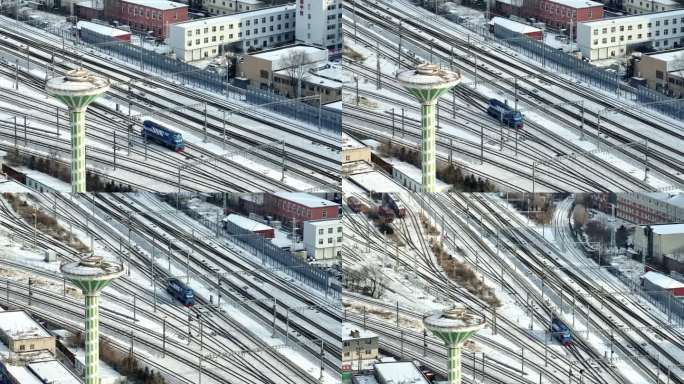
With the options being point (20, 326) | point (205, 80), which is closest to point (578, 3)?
point (205, 80)

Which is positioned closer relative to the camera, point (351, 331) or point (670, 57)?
point (351, 331)

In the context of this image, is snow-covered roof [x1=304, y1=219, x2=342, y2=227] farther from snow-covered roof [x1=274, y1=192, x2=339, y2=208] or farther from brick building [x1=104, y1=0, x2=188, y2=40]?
brick building [x1=104, y1=0, x2=188, y2=40]

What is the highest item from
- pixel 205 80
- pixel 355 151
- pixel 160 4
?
pixel 160 4

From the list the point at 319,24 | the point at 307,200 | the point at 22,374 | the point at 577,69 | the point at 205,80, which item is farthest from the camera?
the point at 205,80

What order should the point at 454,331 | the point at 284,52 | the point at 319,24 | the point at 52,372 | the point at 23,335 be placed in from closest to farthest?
the point at 454,331 < the point at 52,372 < the point at 23,335 < the point at 284,52 < the point at 319,24

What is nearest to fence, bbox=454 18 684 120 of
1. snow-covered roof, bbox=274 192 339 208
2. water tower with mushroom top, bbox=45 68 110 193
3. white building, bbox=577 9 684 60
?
white building, bbox=577 9 684 60

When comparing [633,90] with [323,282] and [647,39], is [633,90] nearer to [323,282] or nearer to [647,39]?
[647,39]

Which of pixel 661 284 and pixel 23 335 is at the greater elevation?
pixel 661 284

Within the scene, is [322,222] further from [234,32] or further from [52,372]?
[52,372]
